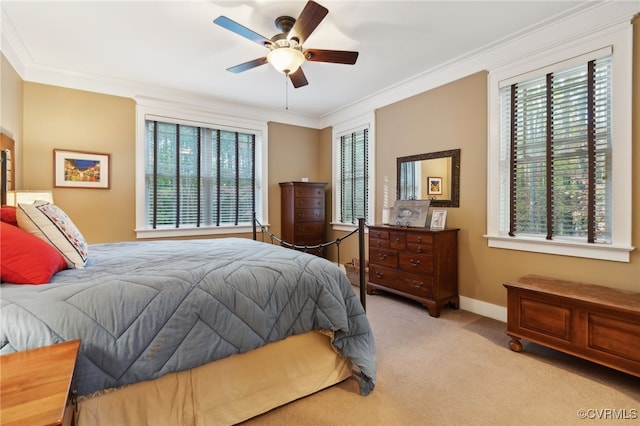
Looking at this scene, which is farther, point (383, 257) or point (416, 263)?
point (383, 257)

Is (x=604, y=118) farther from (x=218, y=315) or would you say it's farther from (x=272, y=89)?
(x=272, y=89)

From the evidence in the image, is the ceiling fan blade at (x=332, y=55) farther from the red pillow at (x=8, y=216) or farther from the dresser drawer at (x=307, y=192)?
the dresser drawer at (x=307, y=192)

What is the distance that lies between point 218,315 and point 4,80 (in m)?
3.31

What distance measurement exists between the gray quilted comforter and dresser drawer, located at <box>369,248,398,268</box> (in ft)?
5.64

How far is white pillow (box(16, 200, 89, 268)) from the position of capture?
1679mm

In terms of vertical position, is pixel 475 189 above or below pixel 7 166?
below

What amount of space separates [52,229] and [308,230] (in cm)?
356

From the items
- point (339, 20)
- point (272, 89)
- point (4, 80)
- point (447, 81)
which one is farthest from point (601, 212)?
point (4, 80)

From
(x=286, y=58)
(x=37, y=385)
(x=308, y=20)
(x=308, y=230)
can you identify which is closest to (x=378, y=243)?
(x=308, y=230)

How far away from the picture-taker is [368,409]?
176 cm

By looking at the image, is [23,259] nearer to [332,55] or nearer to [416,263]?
[332,55]

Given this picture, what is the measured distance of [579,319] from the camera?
2139mm

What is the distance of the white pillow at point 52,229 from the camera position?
1679 millimetres

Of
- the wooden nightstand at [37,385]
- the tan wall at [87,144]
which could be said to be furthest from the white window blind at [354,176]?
the wooden nightstand at [37,385]
